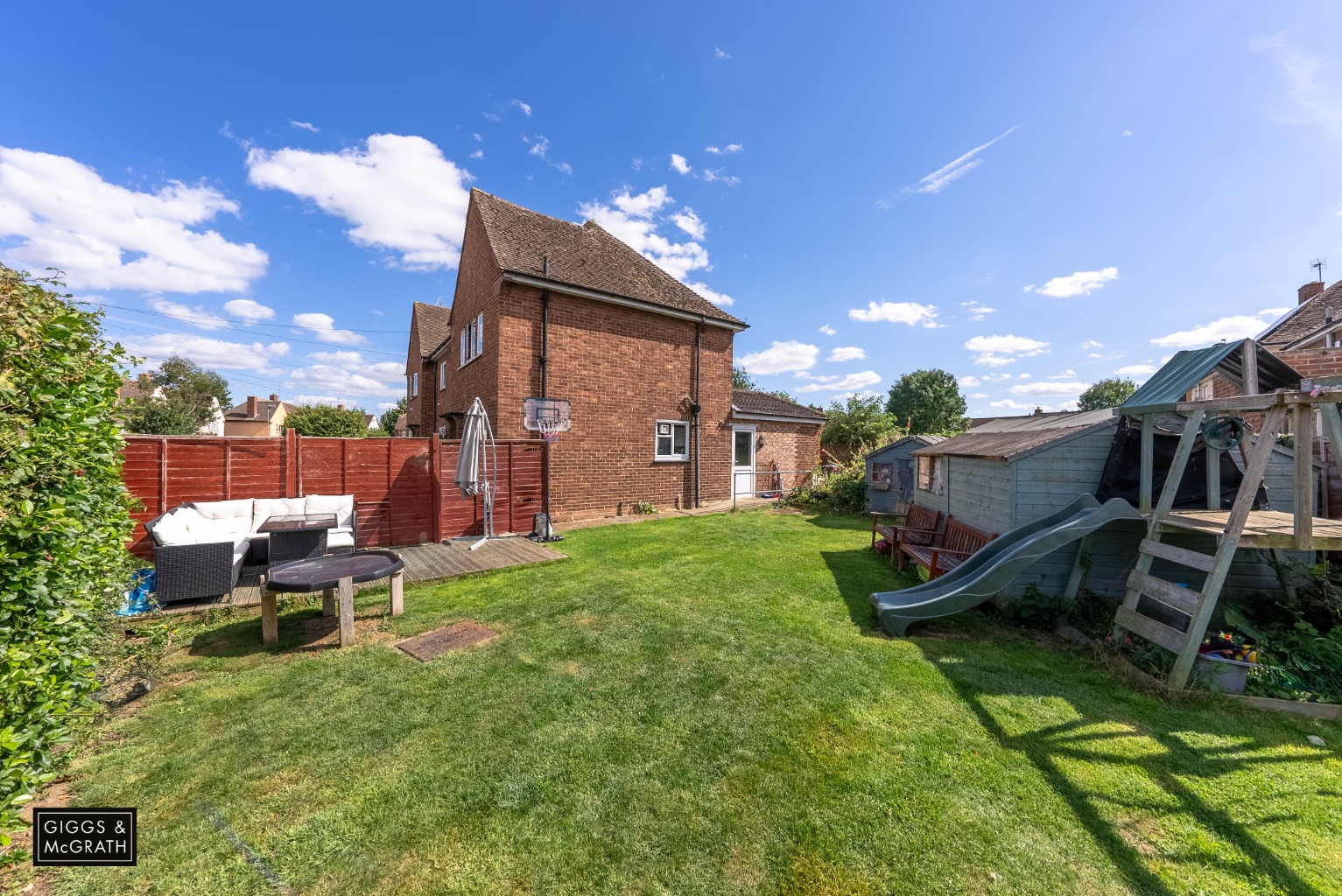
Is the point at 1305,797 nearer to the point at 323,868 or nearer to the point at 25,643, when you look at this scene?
the point at 323,868

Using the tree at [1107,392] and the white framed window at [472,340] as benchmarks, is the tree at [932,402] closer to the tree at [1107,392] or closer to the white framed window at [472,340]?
the tree at [1107,392]

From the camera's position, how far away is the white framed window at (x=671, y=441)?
44.7 ft

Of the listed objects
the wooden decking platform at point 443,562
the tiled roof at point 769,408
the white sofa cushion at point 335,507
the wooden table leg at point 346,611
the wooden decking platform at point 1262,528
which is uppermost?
the tiled roof at point 769,408

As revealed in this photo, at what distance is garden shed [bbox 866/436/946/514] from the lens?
44.2 ft

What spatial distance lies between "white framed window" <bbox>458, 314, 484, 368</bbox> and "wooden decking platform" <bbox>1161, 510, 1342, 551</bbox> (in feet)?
42.1

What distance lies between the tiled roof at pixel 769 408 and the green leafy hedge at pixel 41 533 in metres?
14.9

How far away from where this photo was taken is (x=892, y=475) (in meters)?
13.8

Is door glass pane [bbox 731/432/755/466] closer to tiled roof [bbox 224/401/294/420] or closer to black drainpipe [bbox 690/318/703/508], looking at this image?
black drainpipe [bbox 690/318/703/508]

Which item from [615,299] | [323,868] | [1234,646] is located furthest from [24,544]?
[615,299]

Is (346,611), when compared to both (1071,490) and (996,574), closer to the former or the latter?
(996,574)

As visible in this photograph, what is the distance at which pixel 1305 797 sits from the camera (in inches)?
107

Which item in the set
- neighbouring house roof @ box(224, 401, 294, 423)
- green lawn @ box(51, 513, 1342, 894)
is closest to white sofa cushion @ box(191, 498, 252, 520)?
green lawn @ box(51, 513, 1342, 894)

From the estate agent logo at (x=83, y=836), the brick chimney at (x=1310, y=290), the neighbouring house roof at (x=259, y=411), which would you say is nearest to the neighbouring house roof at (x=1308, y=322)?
the brick chimney at (x=1310, y=290)

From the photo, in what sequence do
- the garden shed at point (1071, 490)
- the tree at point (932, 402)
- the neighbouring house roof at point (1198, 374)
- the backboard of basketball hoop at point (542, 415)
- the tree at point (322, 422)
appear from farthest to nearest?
1. the tree at point (932, 402)
2. the tree at point (322, 422)
3. the backboard of basketball hoop at point (542, 415)
4. the garden shed at point (1071, 490)
5. the neighbouring house roof at point (1198, 374)
